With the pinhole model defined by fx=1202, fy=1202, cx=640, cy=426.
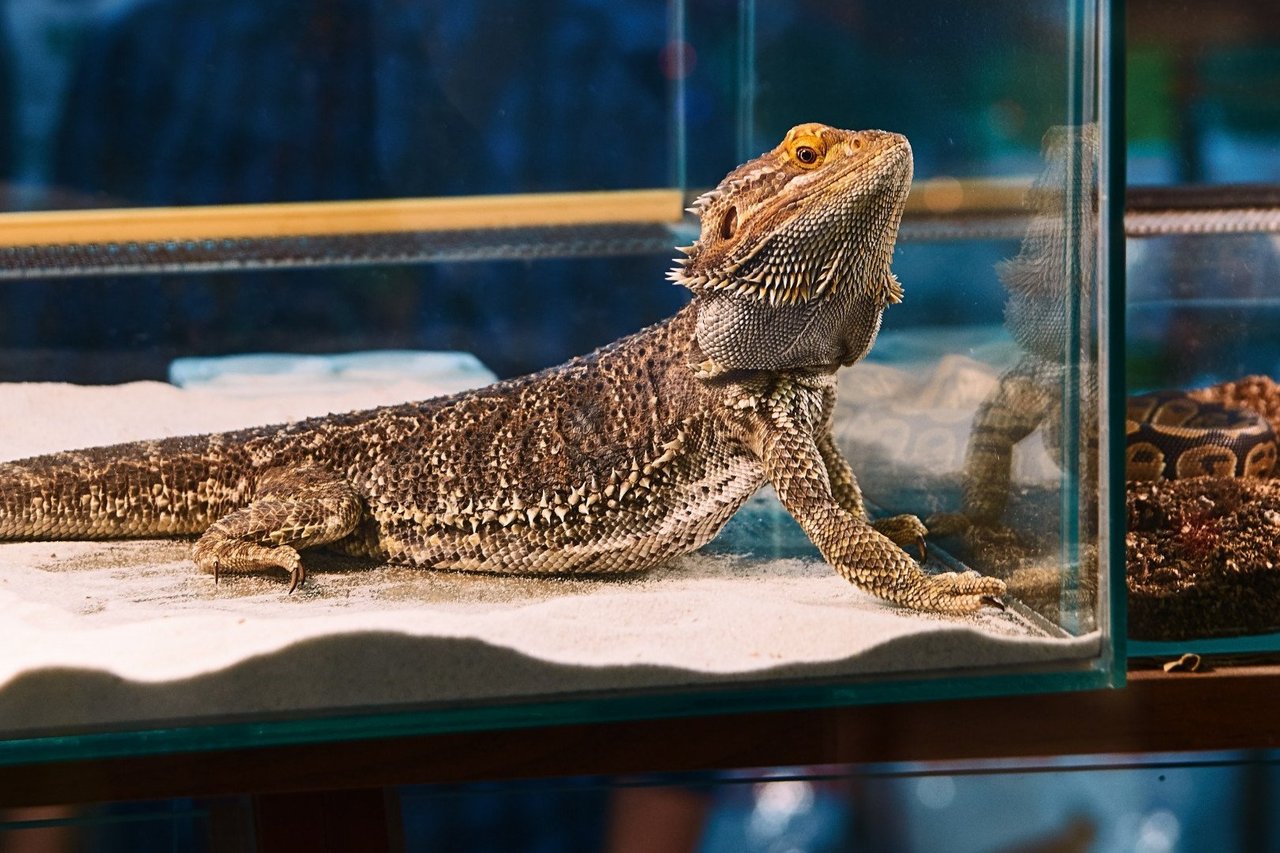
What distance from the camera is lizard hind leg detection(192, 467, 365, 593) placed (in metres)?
2.02

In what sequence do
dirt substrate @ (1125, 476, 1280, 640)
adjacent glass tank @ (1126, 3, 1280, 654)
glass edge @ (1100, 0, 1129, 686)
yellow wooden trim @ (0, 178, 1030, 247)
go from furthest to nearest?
yellow wooden trim @ (0, 178, 1030, 247) → adjacent glass tank @ (1126, 3, 1280, 654) → dirt substrate @ (1125, 476, 1280, 640) → glass edge @ (1100, 0, 1129, 686)

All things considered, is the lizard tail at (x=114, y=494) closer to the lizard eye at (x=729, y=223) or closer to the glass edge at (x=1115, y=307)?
the lizard eye at (x=729, y=223)

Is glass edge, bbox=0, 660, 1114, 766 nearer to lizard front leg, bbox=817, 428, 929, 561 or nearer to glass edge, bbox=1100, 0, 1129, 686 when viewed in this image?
glass edge, bbox=1100, 0, 1129, 686

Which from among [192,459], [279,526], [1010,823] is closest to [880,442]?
[1010,823]

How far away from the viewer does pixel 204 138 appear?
245 cm

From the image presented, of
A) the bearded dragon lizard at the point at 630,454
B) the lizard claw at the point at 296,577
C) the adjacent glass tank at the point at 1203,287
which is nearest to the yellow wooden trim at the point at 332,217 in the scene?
the bearded dragon lizard at the point at 630,454

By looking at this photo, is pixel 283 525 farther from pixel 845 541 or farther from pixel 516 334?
pixel 845 541

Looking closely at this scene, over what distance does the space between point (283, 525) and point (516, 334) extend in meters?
0.71

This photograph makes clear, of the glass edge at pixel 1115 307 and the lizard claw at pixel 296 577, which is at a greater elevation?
the glass edge at pixel 1115 307

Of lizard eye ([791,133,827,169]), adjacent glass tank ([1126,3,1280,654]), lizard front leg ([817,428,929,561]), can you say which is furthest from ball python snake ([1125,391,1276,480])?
lizard eye ([791,133,827,169])

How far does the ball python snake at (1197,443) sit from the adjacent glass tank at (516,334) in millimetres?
522

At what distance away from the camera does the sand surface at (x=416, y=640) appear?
1.64 metres

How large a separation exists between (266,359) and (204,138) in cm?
47

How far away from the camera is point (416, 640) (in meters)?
1.65
